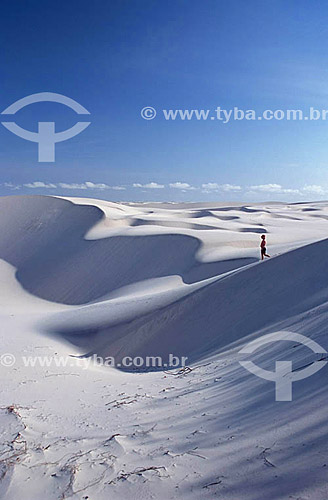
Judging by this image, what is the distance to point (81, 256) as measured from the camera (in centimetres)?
2150

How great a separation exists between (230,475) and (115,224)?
2421 centimetres

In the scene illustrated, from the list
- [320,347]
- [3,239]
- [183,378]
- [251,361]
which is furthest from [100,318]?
[3,239]

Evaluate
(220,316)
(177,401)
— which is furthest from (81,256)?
(177,401)

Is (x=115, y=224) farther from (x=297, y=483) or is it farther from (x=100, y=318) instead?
(x=297, y=483)

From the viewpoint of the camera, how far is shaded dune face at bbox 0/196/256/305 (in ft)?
56.4
